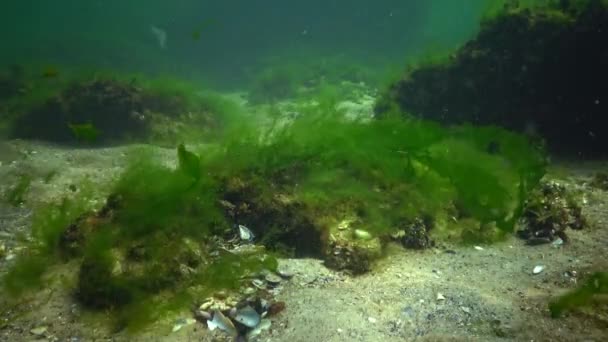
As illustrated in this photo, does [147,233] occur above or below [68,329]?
above

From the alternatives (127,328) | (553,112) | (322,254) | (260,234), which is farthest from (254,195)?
(553,112)

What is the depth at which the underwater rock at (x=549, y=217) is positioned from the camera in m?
Result: 5.71

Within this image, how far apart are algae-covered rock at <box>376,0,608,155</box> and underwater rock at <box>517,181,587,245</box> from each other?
3.88 metres

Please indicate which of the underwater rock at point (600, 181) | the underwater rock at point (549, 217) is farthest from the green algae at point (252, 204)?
the underwater rock at point (600, 181)

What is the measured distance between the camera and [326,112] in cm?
811

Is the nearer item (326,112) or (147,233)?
(147,233)

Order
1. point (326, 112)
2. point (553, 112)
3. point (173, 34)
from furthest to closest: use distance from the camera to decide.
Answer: point (173, 34)
point (553, 112)
point (326, 112)

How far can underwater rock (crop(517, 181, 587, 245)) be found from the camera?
5.71m

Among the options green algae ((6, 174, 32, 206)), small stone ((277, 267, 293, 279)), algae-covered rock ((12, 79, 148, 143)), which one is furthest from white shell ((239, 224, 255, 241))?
algae-covered rock ((12, 79, 148, 143))

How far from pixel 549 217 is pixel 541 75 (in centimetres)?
524

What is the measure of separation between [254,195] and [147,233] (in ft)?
5.21

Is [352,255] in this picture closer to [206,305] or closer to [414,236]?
[414,236]

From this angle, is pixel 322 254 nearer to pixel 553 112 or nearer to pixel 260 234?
pixel 260 234

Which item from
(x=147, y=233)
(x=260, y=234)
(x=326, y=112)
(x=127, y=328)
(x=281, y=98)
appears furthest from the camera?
(x=281, y=98)
